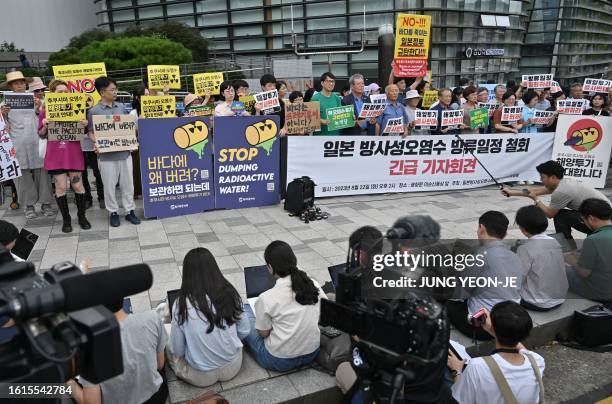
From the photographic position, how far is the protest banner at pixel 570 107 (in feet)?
31.0

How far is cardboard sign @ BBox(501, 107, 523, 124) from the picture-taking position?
368 inches

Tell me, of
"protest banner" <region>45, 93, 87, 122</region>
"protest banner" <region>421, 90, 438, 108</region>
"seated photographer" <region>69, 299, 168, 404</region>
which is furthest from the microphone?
"protest banner" <region>421, 90, 438, 108</region>

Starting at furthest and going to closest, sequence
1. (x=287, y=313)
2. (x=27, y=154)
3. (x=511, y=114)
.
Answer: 1. (x=511, y=114)
2. (x=27, y=154)
3. (x=287, y=313)

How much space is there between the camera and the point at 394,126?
8539 mm

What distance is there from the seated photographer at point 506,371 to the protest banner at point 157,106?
19.2 ft

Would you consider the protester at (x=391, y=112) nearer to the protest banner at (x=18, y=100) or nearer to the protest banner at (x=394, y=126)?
the protest banner at (x=394, y=126)

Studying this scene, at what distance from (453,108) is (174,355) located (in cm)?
772

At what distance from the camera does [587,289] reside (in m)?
4.52

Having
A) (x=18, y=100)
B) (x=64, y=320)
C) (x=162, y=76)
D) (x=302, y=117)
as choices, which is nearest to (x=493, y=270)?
(x=64, y=320)

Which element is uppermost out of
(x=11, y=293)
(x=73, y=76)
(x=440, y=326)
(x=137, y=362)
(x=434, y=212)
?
(x=73, y=76)

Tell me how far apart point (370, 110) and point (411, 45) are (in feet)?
7.23

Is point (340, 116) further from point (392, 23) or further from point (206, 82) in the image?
point (392, 23)

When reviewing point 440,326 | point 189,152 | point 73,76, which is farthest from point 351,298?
point 73,76

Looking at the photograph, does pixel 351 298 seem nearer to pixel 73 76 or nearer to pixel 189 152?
pixel 189 152
